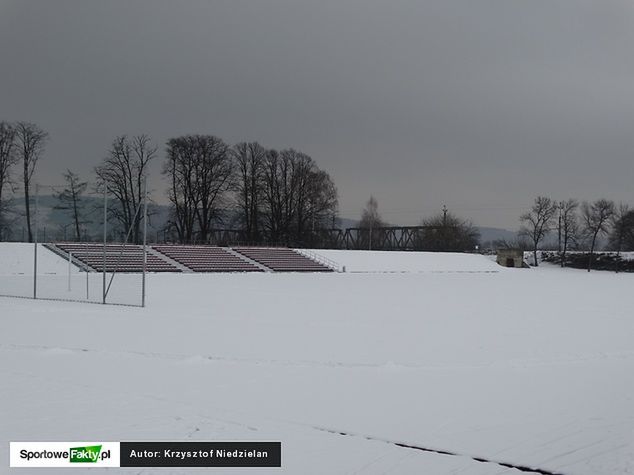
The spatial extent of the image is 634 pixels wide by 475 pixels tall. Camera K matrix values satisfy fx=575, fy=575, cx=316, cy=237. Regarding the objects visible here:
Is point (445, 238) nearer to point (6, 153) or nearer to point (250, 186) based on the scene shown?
point (250, 186)

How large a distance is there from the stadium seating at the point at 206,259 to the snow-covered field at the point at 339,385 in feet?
103

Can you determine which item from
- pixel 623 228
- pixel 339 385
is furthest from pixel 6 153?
pixel 623 228

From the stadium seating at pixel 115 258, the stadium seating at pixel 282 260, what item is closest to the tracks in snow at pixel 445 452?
the stadium seating at pixel 115 258

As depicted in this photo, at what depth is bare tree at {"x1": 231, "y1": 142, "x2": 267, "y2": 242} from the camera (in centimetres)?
7700

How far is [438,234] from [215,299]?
6960 centimetres

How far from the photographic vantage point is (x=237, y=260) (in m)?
56.0

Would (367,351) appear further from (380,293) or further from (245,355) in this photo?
(380,293)

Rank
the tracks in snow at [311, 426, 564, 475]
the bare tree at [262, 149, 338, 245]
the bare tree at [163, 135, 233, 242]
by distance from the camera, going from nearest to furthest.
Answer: the tracks in snow at [311, 426, 564, 475] < the bare tree at [163, 135, 233, 242] < the bare tree at [262, 149, 338, 245]

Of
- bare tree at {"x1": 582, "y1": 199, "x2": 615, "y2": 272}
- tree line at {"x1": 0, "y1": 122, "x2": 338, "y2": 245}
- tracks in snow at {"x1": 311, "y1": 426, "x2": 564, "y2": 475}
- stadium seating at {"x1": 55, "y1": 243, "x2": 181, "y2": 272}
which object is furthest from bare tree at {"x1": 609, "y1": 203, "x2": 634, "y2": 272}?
tracks in snow at {"x1": 311, "y1": 426, "x2": 564, "y2": 475}

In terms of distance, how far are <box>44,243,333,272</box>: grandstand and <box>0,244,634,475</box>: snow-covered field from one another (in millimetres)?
27008

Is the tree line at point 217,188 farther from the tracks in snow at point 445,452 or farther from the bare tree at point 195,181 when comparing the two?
the tracks in snow at point 445,452

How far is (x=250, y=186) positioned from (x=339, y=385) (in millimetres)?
69256

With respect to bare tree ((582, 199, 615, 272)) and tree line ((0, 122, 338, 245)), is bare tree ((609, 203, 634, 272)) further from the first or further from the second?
tree line ((0, 122, 338, 245))

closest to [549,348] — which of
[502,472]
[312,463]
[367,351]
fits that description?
[367,351]
